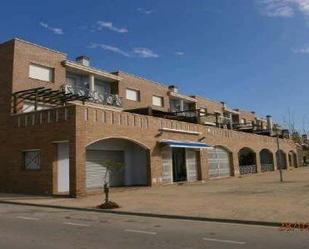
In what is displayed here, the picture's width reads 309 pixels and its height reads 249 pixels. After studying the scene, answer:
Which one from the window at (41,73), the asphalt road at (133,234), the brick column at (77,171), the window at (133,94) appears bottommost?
the asphalt road at (133,234)

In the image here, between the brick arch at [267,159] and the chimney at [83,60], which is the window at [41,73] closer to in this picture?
the chimney at [83,60]

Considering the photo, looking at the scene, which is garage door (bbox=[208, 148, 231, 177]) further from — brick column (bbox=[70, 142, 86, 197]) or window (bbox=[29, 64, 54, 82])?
brick column (bbox=[70, 142, 86, 197])

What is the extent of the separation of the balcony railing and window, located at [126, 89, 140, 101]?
2.72 meters

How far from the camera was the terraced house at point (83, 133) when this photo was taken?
79.9 ft

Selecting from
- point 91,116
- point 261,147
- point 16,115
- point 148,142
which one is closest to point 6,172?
point 16,115

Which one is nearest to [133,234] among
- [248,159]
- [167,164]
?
[167,164]

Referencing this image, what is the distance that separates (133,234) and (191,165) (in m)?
25.0

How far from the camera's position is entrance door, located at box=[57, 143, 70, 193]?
2489cm

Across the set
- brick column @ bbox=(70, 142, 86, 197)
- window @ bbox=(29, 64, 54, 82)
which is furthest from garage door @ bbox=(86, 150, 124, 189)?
window @ bbox=(29, 64, 54, 82)

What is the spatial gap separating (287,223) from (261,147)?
42632mm

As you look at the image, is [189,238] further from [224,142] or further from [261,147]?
[261,147]

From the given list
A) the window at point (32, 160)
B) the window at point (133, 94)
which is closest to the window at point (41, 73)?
the window at point (32, 160)

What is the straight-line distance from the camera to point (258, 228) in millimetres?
11734

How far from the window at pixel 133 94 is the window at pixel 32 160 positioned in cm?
1495
